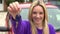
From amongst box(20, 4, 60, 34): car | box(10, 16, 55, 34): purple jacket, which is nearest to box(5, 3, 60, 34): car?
box(20, 4, 60, 34): car

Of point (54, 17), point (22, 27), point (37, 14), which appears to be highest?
point (37, 14)

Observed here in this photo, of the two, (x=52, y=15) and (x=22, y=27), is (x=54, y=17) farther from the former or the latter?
(x=22, y=27)

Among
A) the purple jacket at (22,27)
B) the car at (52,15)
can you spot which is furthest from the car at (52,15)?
the purple jacket at (22,27)

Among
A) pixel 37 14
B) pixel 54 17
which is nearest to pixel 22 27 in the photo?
pixel 37 14

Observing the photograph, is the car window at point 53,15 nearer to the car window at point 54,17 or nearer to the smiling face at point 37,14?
the car window at point 54,17

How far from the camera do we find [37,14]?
2633 millimetres

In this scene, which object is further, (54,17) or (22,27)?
(54,17)

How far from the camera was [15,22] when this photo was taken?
7.68 feet

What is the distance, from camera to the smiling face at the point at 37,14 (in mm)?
2627

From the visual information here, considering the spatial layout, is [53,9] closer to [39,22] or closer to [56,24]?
[56,24]

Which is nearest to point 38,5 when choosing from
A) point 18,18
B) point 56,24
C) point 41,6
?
point 41,6

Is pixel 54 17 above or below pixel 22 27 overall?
below

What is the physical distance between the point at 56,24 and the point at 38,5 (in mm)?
2530

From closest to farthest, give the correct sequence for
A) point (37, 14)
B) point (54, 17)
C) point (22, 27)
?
point (22, 27) < point (37, 14) < point (54, 17)
